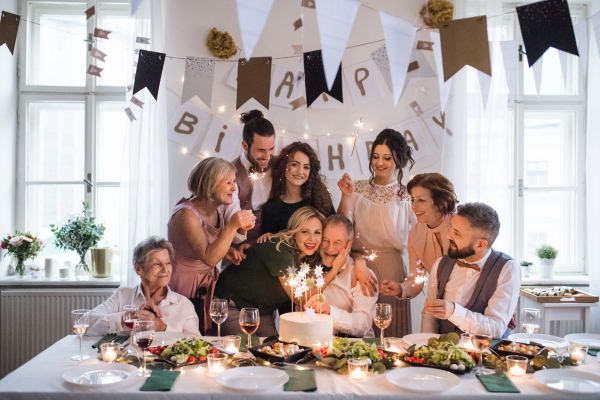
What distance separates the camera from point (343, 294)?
123 inches

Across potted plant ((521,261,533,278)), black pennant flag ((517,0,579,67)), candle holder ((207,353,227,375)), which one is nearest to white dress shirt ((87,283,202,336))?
candle holder ((207,353,227,375))

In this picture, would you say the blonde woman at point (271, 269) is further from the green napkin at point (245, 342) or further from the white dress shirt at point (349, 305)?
the green napkin at point (245, 342)

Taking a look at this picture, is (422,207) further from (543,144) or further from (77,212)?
(77,212)

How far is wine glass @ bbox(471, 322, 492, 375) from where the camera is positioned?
6.06 feet

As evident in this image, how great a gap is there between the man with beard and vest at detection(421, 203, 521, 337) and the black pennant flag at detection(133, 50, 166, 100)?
6.51ft

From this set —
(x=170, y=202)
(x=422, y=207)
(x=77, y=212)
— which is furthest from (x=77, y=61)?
(x=422, y=207)

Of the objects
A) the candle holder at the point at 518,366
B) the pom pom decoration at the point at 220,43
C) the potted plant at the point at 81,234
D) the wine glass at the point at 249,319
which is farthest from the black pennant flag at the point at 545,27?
the potted plant at the point at 81,234

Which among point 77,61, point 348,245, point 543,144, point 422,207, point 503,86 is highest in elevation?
point 77,61

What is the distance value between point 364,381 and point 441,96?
2105 millimetres

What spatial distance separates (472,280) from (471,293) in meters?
0.08

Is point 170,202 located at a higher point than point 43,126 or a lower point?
lower

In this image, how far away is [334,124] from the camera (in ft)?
11.2

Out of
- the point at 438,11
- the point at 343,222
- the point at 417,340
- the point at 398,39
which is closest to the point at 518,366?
the point at 417,340

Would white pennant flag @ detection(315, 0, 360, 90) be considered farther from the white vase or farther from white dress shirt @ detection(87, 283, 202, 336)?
the white vase
